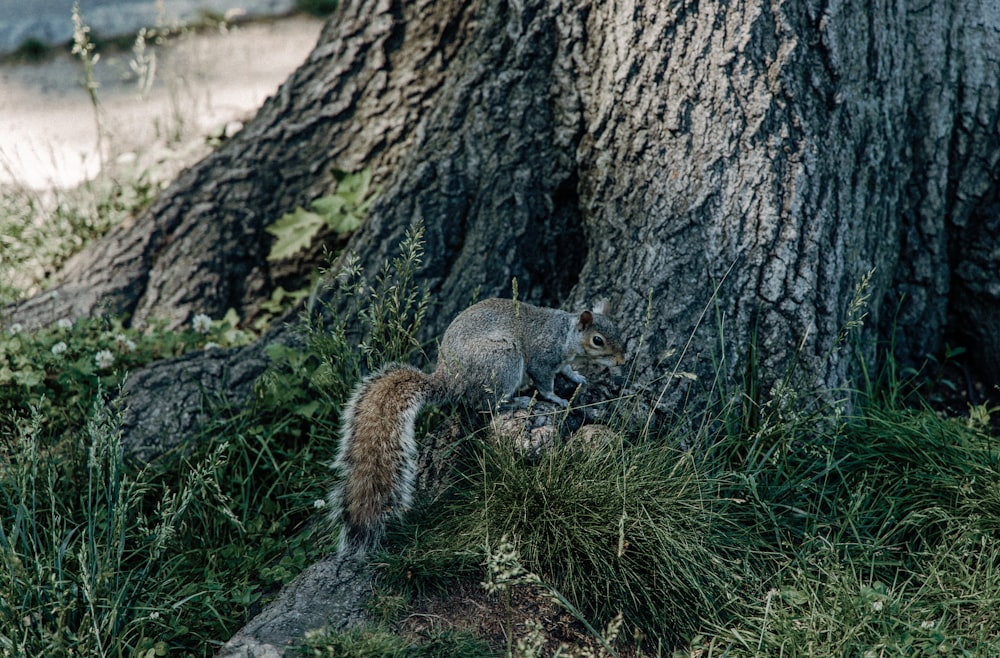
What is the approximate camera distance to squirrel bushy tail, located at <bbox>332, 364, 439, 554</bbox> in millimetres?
2520

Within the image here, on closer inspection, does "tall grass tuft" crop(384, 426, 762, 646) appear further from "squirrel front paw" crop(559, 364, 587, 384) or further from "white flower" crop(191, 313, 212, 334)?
"white flower" crop(191, 313, 212, 334)

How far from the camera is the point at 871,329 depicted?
3.48 meters

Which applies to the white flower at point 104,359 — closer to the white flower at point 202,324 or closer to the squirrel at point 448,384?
the white flower at point 202,324

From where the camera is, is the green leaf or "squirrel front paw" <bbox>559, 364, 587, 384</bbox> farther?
the green leaf

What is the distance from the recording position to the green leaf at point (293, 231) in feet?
13.6

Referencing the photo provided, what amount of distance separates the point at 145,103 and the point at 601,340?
4371 millimetres

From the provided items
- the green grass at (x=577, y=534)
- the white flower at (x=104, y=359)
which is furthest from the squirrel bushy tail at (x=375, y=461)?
the white flower at (x=104, y=359)

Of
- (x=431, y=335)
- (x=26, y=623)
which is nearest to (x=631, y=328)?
(x=431, y=335)

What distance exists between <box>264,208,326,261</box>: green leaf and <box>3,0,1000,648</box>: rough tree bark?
0.11 metres

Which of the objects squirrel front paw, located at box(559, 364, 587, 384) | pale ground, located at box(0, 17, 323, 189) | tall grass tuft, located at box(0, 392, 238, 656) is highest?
pale ground, located at box(0, 17, 323, 189)

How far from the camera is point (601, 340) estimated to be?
9.98 ft

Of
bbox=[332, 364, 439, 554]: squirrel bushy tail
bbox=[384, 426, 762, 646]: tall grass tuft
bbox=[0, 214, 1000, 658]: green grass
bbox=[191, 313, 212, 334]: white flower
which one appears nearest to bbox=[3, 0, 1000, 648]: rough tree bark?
bbox=[191, 313, 212, 334]: white flower

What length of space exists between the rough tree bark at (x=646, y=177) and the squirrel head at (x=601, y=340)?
98 mm

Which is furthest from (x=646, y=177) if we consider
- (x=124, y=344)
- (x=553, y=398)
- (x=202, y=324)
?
(x=124, y=344)
